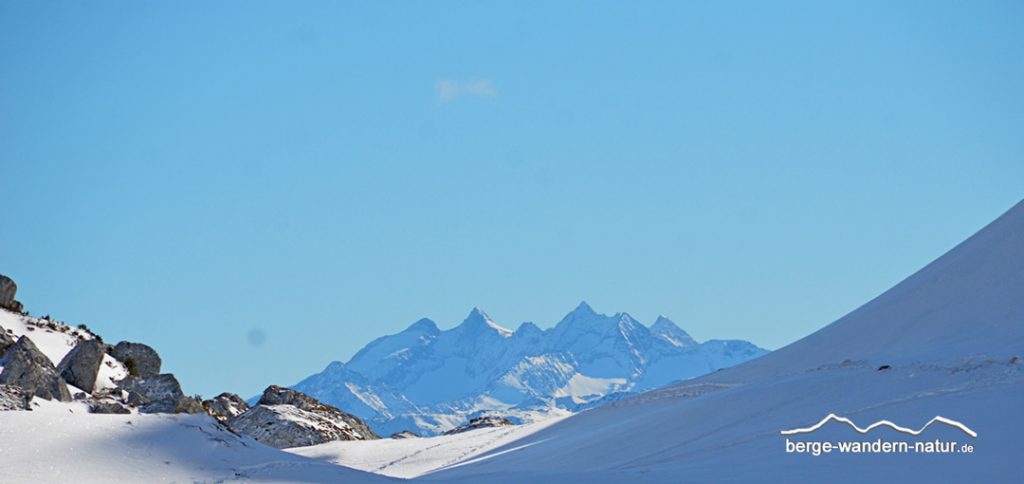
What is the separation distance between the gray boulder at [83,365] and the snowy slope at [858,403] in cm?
924

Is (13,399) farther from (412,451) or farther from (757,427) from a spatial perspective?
(412,451)

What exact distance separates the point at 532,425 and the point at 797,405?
1664 cm

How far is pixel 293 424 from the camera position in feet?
119

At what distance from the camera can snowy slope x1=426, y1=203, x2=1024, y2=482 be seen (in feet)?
62.3

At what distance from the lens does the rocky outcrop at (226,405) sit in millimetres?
37531

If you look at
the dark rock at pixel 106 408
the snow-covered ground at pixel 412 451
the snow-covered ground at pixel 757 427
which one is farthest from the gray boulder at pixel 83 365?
the dark rock at pixel 106 408

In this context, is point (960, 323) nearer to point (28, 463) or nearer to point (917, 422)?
point (917, 422)

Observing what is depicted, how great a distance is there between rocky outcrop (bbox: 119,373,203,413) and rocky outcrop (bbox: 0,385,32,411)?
8.28 meters

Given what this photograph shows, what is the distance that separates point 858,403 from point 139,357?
20979 mm

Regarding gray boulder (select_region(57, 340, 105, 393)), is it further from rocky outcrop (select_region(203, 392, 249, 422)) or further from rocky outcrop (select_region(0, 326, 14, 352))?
rocky outcrop (select_region(203, 392, 249, 422))

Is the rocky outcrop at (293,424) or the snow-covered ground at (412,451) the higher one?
the rocky outcrop at (293,424)

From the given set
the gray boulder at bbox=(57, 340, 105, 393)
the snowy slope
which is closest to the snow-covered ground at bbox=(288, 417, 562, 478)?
the snowy slope

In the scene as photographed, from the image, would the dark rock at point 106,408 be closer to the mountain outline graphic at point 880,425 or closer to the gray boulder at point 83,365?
the gray boulder at point 83,365

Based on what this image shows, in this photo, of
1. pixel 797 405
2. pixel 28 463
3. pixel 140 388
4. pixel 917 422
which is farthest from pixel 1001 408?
pixel 140 388
